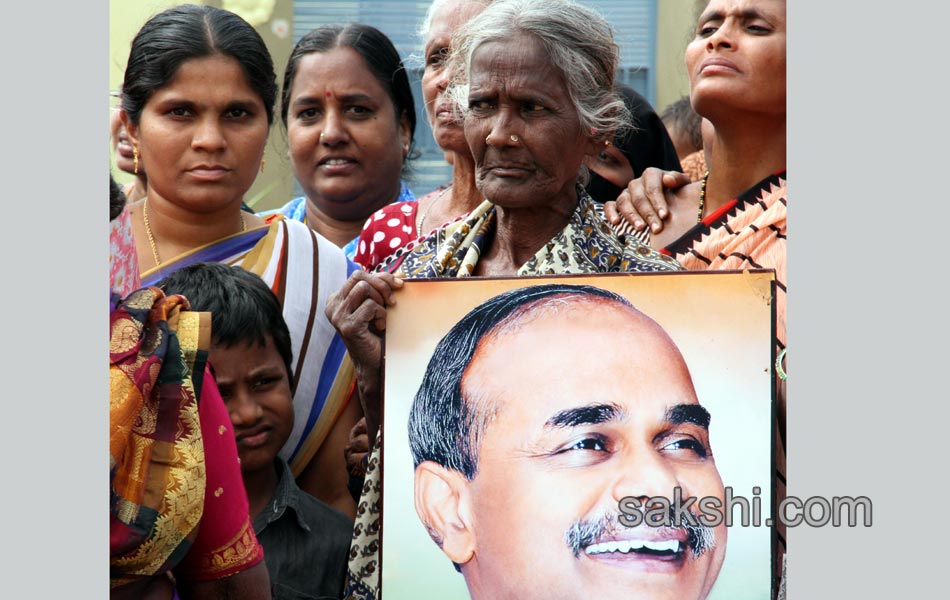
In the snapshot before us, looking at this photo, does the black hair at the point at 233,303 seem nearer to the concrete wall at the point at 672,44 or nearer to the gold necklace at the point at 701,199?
the gold necklace at the point at 701,199

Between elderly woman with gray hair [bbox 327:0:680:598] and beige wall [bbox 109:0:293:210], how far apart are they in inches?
48.7

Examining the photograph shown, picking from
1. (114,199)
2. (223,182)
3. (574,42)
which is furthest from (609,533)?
(223,182)

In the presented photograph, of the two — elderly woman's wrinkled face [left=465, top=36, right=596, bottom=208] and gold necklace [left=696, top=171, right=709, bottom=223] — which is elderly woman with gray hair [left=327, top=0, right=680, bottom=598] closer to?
elderly woman's wrinkled face [left=465, top=36, right=596, bottom=208]

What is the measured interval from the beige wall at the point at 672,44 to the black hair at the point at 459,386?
1492 millimetres

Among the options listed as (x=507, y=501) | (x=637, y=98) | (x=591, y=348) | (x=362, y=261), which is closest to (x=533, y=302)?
(x=591, y=348)

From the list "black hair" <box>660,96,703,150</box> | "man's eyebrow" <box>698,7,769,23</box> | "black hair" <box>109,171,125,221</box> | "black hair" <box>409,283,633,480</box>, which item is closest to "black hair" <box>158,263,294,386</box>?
"black hair" <box>109,171,125,221</box>

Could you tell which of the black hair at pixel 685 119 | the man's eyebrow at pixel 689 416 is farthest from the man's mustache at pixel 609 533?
the black hair at pixel 685 119

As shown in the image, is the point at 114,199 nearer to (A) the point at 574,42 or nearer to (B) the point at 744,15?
(A) the point at 574,42

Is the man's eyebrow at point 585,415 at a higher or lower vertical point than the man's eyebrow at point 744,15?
lower

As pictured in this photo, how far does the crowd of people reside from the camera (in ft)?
9.95

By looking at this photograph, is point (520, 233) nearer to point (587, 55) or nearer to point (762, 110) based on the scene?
point (587, 55)

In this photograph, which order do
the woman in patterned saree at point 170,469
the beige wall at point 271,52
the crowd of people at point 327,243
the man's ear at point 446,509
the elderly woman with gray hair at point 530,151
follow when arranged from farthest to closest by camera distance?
the beige wall at point 271,52 → the elderly woman with gray hair at point 530,151 → the man's ear at point 446,509 → the crowd of people at point 327,243 → the woman in patterned saree at point 170,469

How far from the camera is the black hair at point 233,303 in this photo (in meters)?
3.71

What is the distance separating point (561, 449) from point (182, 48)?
Result: 163 centimetres
